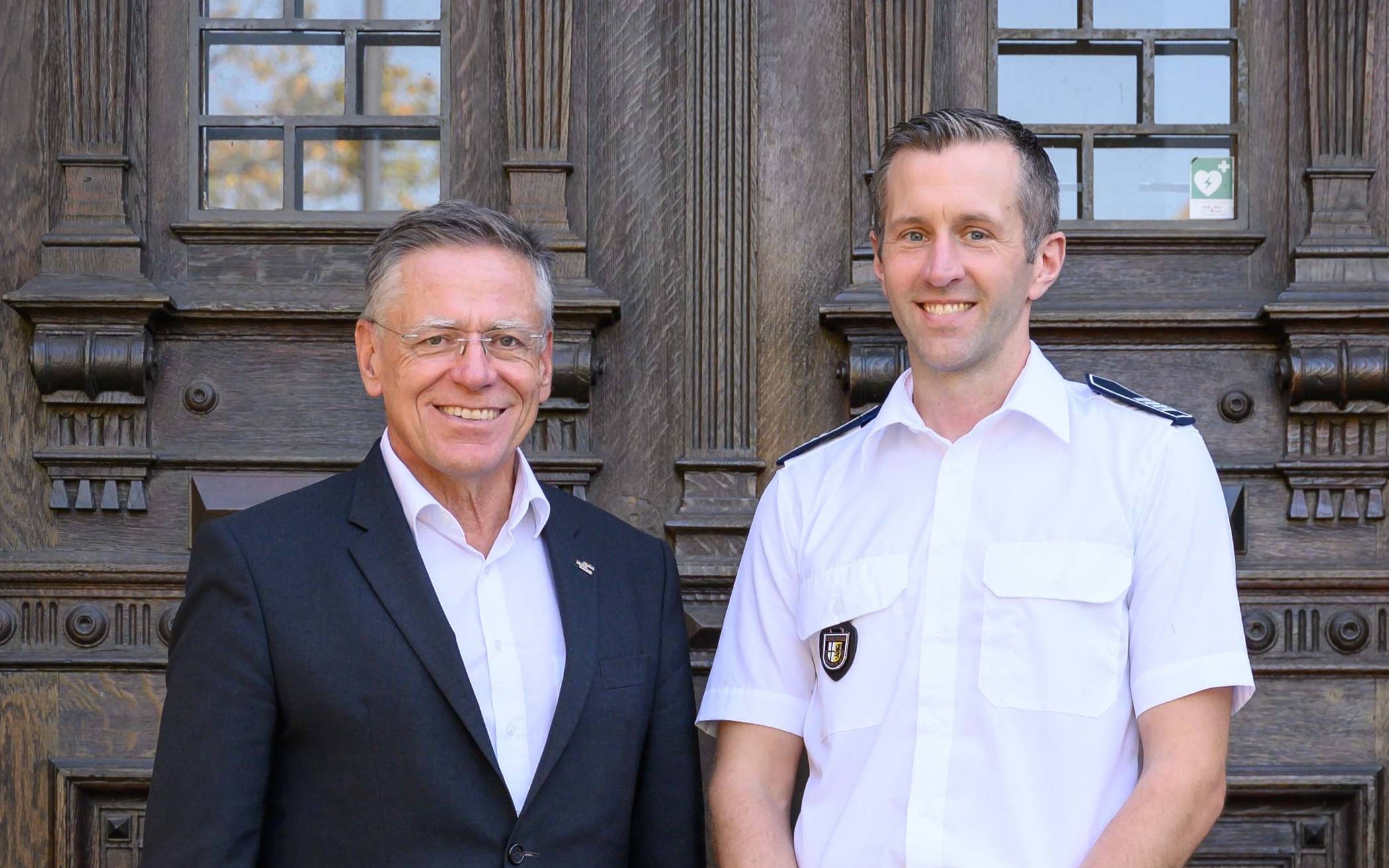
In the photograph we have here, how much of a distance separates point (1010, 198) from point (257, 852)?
1435 millimetres

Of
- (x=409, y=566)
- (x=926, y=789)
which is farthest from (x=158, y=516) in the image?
(x=926, y=789)

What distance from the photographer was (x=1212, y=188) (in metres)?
3.29

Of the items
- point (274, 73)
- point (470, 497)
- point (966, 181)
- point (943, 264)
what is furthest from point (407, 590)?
point (274, 73)

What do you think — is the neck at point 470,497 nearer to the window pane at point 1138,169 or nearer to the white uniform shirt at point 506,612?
the white uniform shirt at point 506,612

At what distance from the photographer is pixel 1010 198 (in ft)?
7.39

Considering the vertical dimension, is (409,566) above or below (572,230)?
below

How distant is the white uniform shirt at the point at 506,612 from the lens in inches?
85.3

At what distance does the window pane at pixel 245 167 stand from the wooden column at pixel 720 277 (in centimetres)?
92

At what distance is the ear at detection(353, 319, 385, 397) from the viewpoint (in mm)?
2287

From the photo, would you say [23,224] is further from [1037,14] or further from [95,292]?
[1037,14]

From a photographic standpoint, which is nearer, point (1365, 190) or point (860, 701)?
point (860, 701)

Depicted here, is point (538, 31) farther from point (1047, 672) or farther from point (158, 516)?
point (1047, 672)

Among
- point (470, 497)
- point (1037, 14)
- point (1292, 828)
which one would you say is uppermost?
point (1037, 14)

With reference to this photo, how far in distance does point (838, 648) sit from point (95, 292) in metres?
1.84
